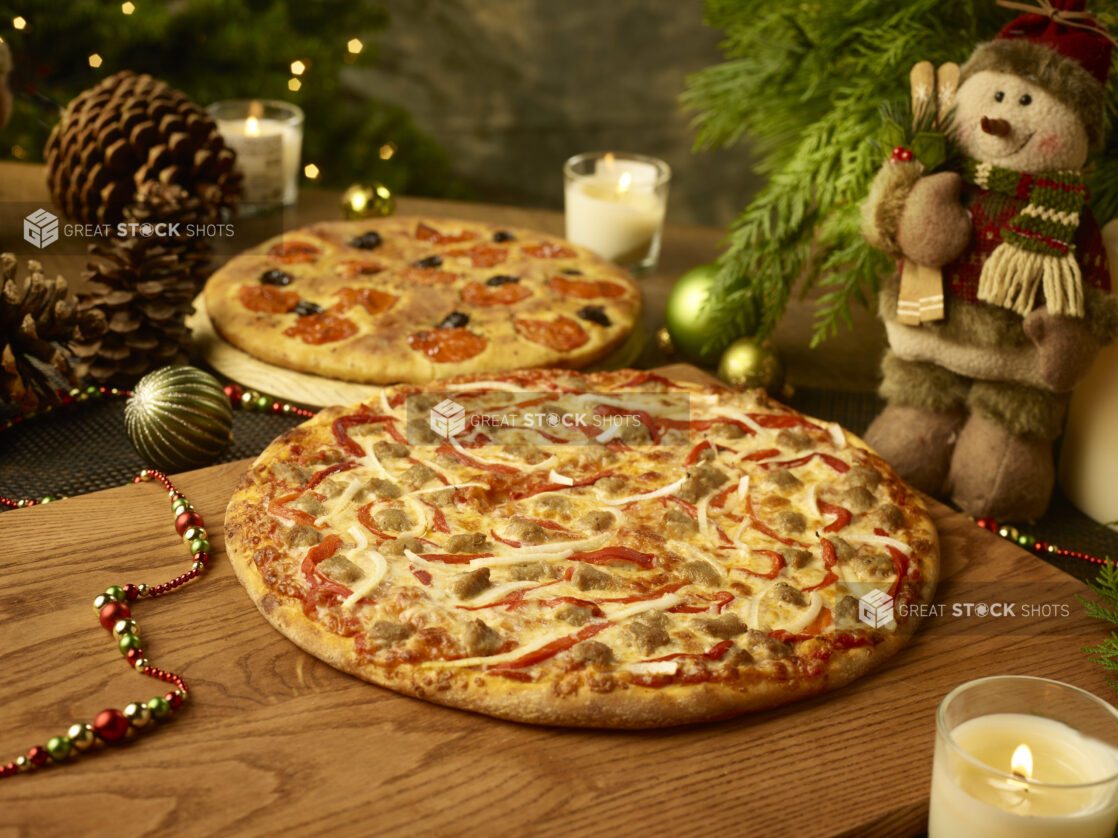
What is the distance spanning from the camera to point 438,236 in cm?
349

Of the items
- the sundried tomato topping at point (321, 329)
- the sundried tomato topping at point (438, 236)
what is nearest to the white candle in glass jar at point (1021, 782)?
the sundried tomato topping at point (321, 329)

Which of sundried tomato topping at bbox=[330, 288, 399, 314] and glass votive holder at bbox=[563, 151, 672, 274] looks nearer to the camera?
sundried tomato topping at bbox=[330, 288, 399, 314]

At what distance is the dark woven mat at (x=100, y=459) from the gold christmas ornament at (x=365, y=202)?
3.94 feet

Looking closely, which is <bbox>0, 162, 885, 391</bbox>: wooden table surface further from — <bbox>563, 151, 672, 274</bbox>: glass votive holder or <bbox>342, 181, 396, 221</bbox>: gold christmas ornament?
<bbox>342, 181, 396, 221</bbox>: gold christmas ornament

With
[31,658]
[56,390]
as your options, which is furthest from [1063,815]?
[56,390]

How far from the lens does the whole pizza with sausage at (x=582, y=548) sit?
167 centimetres

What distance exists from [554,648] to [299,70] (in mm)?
3476

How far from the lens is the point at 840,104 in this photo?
251 cm

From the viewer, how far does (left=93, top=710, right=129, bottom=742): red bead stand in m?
→ 1.53

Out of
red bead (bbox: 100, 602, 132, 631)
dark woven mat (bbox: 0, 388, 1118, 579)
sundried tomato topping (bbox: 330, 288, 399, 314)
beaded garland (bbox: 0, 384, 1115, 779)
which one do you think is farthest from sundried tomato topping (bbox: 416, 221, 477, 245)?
red bead (bbox: 100, 602, 132, 631)

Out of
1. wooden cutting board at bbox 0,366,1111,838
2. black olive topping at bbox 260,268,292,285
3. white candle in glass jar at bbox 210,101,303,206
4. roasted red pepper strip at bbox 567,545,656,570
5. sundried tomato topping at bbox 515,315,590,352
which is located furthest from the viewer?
white candle in glass jar at bbox 210,101,303,206

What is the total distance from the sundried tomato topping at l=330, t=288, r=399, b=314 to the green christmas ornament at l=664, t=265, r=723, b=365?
77 cm

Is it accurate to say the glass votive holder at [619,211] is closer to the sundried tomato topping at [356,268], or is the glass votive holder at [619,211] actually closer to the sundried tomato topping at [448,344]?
the sundried tomato topping at [356,268]

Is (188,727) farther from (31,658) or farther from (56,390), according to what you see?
(56,390)
